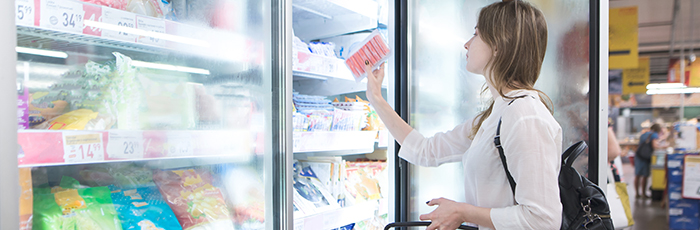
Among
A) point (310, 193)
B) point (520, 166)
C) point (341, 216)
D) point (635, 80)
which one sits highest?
point (635, 80)

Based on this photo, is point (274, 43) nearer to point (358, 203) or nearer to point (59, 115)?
point (59, 115)

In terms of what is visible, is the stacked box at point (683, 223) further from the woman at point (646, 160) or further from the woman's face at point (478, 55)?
the woman's face at point (478, 55)

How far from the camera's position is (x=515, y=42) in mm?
1185

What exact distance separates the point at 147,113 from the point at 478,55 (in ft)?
3.55

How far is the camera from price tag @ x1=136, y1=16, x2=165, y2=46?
45.7 inches

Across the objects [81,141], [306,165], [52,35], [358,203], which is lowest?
[358,203]

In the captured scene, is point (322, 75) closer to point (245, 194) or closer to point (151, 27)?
point (245, 194)

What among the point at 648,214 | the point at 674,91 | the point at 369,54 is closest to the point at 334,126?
the point at 369,54

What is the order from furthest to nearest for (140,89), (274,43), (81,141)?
(274,43) < (140,89) < (81,141)

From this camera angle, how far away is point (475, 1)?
1.89 metres

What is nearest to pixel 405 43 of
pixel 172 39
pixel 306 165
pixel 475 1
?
pixel 475 1

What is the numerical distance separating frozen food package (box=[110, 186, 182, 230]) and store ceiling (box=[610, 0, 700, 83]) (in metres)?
8.08

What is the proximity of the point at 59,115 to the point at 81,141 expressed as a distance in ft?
0.49

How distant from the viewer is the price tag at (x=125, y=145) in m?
1.07
